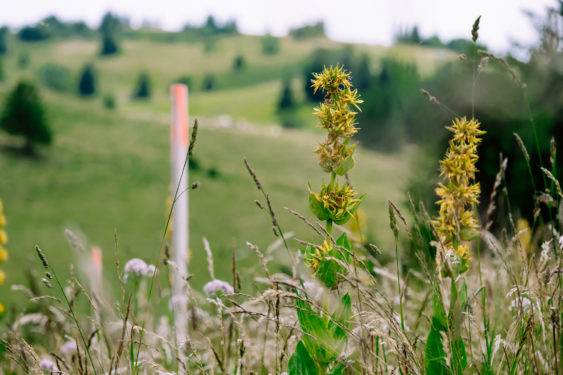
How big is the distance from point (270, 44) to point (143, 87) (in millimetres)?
25294

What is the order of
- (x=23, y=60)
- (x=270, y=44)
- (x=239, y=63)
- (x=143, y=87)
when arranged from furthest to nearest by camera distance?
1. (x=270, y=44)
2. (x=239, y=63)
3. (x=143, y=87)
4. (x=23, y=60)

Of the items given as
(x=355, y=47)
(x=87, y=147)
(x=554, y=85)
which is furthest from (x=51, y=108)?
(x=554, y=85)

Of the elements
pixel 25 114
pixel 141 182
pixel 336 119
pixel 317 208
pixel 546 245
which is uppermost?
pixel 336 119

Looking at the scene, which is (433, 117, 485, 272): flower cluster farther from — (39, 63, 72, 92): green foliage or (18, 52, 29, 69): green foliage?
A: (18, 52, 29, 69): green foliage

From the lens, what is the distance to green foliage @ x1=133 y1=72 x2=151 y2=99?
63438 millimetres

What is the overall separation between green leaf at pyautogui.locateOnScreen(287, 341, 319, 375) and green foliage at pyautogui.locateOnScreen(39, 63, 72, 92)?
207ft

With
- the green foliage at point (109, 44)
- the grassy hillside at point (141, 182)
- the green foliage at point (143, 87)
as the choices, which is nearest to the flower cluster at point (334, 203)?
the grassy hillside at point (141, 182)

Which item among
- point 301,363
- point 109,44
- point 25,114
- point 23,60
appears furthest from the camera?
point 109,44

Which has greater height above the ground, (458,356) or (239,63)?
(239,63)

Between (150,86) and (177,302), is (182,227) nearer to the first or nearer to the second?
(177,302)

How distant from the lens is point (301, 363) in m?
1.17

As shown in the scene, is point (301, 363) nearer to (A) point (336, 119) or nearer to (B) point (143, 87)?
(A) point (336, 119)

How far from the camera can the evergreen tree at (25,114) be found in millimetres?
31391

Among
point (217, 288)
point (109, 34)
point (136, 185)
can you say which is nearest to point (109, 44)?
point (109, 34)
